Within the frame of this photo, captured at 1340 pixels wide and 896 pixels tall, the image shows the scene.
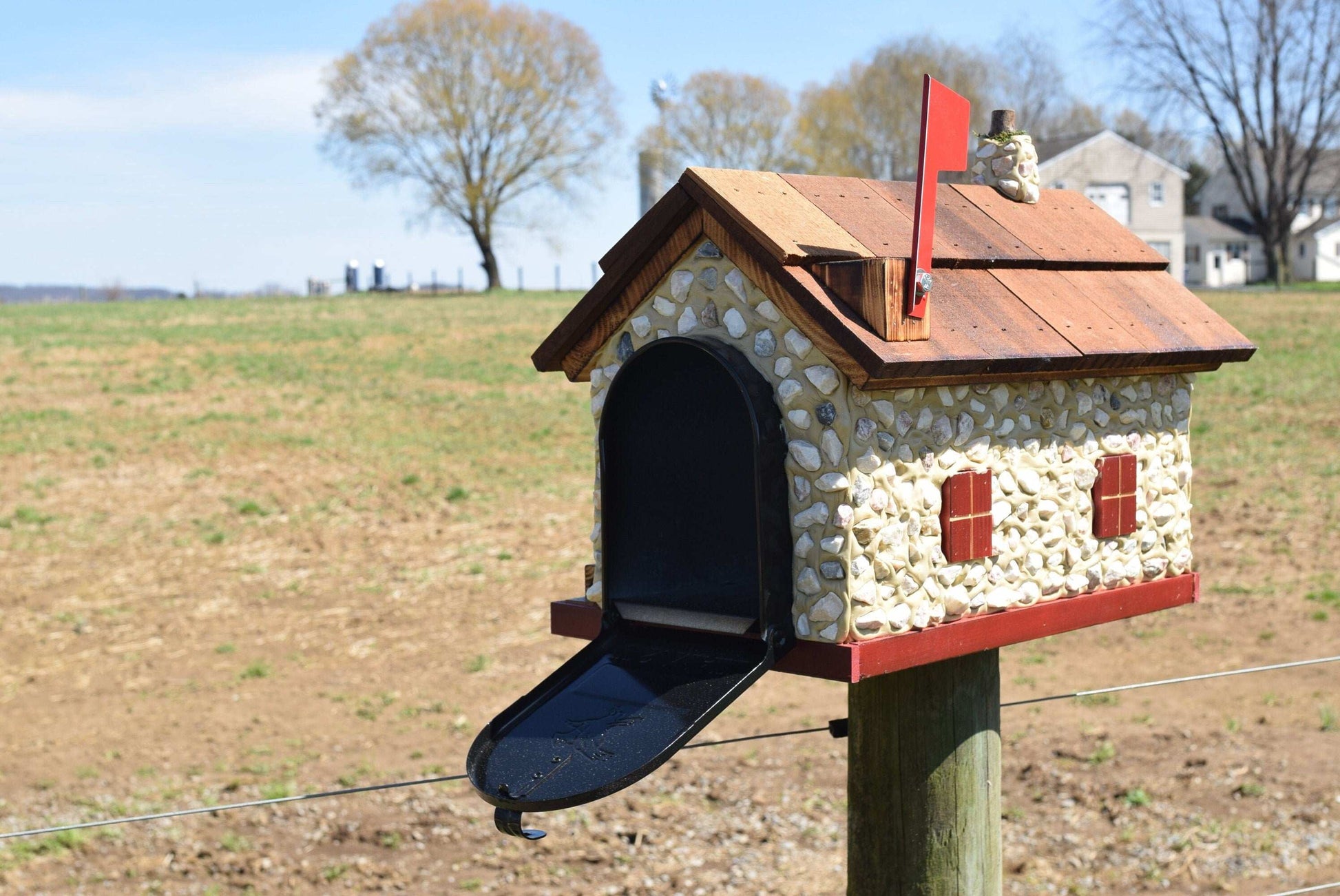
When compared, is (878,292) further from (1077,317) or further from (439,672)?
(439,672)

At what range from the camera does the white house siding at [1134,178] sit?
162ft

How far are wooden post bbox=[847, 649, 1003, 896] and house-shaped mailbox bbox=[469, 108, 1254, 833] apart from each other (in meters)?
0.22

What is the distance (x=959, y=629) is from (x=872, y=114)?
4639cm

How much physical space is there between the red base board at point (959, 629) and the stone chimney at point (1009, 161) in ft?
3.48

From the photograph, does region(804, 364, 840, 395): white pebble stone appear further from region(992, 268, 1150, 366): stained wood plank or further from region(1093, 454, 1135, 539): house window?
region(1093, 454, 1135, 539): house window

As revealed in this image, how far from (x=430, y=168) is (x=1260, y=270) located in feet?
127

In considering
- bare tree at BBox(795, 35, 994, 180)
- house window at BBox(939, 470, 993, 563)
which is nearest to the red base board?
house window at BBox(939, 470, 993, 563)

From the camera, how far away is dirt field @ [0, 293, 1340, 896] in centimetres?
680

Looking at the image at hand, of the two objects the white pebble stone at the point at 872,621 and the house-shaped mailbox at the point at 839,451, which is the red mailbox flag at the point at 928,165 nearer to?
the house-shaped mailbox at the point at 839,451

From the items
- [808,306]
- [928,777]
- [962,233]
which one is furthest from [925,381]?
[928,777]

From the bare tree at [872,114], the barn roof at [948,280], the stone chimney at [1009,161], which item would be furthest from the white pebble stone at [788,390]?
the bare tree at [872,114]

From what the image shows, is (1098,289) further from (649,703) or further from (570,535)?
(570,535)

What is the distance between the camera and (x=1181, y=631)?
10031mm

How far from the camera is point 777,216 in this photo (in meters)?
2.72
